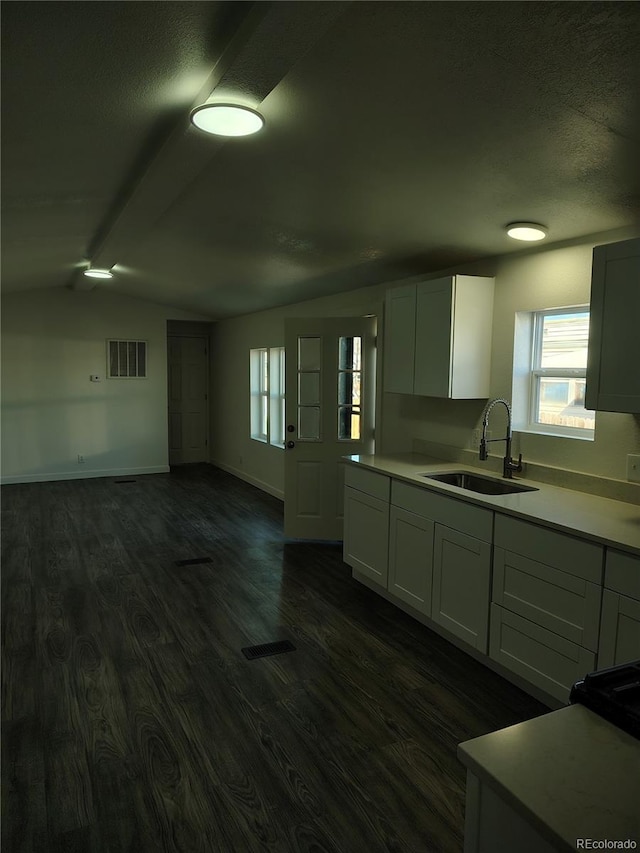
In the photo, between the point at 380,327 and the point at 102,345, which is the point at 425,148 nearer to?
the point at 380,327

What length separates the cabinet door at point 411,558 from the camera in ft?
11.2

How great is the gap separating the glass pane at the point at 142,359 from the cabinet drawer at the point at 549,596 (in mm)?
6587

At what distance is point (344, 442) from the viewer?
5168 mm

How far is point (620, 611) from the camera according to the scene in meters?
2.29

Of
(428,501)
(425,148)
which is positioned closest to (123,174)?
(425,148)

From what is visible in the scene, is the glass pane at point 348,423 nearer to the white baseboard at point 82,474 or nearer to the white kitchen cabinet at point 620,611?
the white kitchen cabinet at point 620,611

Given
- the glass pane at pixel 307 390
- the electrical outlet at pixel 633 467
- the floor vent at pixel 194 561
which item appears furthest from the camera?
the glass pane at pixel 307 390

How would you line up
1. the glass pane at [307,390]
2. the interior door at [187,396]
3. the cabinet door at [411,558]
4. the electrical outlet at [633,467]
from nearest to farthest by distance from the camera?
the electrical outlet at [633,467] → the cabinet door at [411,558] → the glass pane at [307,390] → the interior door at [187,396]

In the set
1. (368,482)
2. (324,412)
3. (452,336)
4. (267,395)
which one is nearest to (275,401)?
(267,395)

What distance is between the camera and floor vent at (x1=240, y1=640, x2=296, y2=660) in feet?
10.4

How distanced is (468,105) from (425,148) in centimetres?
40

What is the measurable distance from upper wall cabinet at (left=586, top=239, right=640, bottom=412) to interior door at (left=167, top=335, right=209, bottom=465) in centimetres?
748

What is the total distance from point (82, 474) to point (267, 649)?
5.67m

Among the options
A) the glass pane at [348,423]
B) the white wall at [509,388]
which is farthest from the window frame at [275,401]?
the glass pane at [348,423]
